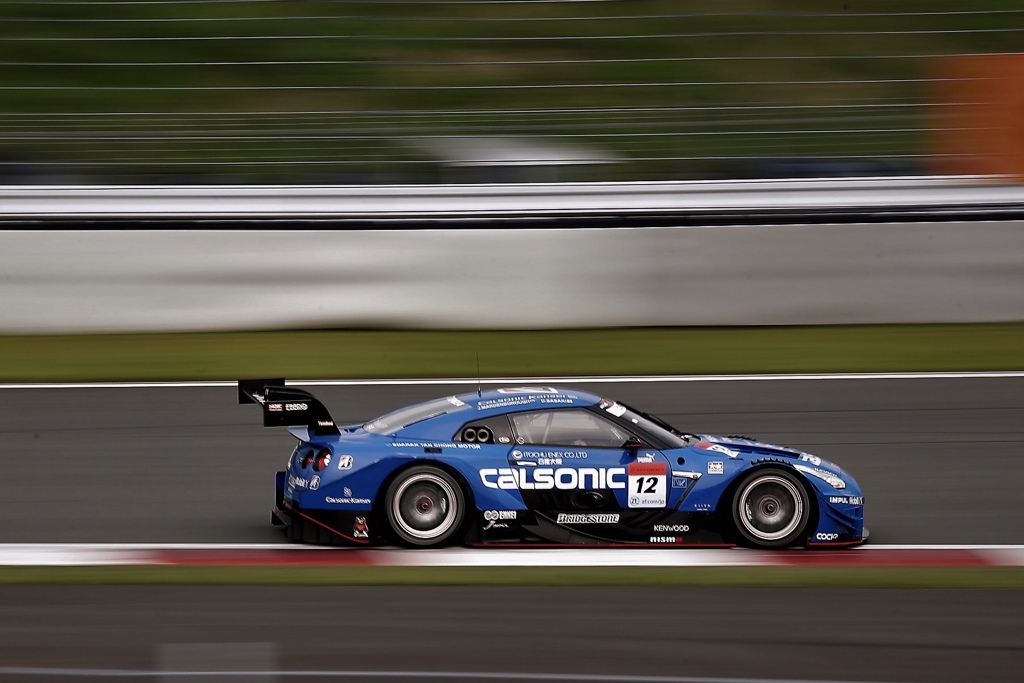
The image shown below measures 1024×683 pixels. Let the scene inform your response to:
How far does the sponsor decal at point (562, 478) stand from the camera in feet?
23.7

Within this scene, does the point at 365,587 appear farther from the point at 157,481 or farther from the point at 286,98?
the point at 286,98

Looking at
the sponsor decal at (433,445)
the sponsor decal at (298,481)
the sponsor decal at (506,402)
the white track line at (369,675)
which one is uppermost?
the sponsor decal at (506,402)

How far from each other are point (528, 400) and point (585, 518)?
708 mm

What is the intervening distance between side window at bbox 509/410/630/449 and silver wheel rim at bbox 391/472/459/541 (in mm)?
511

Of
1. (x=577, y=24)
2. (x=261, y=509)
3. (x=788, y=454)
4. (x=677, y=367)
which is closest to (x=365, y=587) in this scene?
(x=261, y=509)

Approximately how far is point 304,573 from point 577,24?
8219mm

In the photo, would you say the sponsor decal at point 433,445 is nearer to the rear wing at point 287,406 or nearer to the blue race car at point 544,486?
the blue race car at point 544,486

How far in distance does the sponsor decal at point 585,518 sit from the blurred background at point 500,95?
17.5 feet

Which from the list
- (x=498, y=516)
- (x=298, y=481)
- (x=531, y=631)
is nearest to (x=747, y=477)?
(x=498, y=516)

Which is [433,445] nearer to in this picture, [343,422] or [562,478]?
[562,478]

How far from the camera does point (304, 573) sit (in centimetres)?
670

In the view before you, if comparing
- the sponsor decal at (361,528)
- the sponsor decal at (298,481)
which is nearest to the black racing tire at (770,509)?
the sponsor decal at (361,528)

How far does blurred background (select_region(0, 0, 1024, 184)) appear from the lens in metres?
12.2

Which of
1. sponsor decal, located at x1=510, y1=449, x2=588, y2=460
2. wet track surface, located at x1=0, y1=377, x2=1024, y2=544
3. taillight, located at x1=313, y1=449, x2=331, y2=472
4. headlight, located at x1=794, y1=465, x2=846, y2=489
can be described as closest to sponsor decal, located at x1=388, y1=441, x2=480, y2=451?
sponsor decal, located at x1=510, y1=449, x2=588, y2=460
